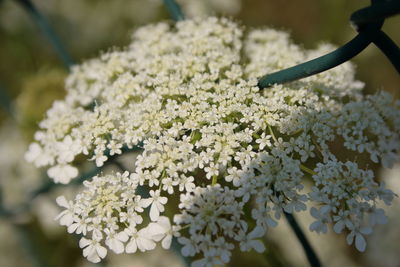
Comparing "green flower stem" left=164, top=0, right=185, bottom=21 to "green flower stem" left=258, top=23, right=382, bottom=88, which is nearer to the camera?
"green flower stem" left=258, top=23, right=382, bottom=88

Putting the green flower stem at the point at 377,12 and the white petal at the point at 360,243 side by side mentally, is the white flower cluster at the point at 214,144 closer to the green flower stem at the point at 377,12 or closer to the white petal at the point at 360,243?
the white petal at the point at 360,243

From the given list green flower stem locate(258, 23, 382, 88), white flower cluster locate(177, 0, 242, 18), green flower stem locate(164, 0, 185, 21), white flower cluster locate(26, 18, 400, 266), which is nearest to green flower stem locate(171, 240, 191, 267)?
white flower cluster locate(26, 18, 400, 266)

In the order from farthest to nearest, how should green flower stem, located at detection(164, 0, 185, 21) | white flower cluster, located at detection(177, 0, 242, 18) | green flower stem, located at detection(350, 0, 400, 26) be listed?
1. white flower cluster, located at detection(177, 0, 242, 18)
2. green flower stem, located at detection(164, 0, 185, 21)
3. green flower stem, located at detection(350, 0, 400, 26)

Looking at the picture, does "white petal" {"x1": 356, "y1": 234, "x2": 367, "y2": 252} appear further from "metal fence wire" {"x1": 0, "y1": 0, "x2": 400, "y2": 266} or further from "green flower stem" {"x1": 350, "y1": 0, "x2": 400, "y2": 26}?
"green flower stem" {"x1": 350, "y1": 0, "x2": 400, "y2": 26}

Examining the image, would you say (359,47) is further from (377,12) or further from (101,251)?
(101,251)

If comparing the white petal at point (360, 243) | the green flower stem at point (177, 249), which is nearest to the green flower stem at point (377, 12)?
the white petal at point (360, 243)
